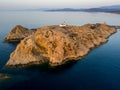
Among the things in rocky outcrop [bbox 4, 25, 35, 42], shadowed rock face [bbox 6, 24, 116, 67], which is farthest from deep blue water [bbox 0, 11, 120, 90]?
rocky outcrop [bbox 4, 25, 35, 42]

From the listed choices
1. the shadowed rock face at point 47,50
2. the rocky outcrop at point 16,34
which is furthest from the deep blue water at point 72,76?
the rocky outcrop at point 16,34

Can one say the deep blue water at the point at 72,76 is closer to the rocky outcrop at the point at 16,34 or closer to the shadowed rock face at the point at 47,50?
the shadowed rock face at the point at 47,50

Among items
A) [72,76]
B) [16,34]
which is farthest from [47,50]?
[16,34]

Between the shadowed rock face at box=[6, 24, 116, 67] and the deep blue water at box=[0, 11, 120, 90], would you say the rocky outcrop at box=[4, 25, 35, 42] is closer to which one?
the deep blue water at box=[0, 11, 120, 90]

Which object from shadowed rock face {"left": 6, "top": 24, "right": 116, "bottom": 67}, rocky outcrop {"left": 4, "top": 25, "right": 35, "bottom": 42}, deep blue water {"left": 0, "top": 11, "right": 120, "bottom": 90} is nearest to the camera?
deep blue water {"left": 0, "top": 11, "right": 120, "bottom": 90}

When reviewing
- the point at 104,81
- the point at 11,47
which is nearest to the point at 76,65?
the point at 104,81

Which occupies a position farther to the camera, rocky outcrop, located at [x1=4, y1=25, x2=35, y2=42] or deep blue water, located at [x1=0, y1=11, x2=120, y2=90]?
rocky outcrop, located at [x1=4, y1=25, x2=35, y2=42]

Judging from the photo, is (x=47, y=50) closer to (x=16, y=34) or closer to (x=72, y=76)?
(x=72, y=76)

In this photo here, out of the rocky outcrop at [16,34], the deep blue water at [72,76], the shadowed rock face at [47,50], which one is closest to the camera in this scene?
the deep blue water at [72,76]

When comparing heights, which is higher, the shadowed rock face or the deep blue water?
the shadowed rock face

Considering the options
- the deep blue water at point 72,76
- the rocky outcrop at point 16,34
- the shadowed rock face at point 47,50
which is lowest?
the rocky outcrop at point 16,34

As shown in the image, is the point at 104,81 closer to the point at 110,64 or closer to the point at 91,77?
the point at 91,77
